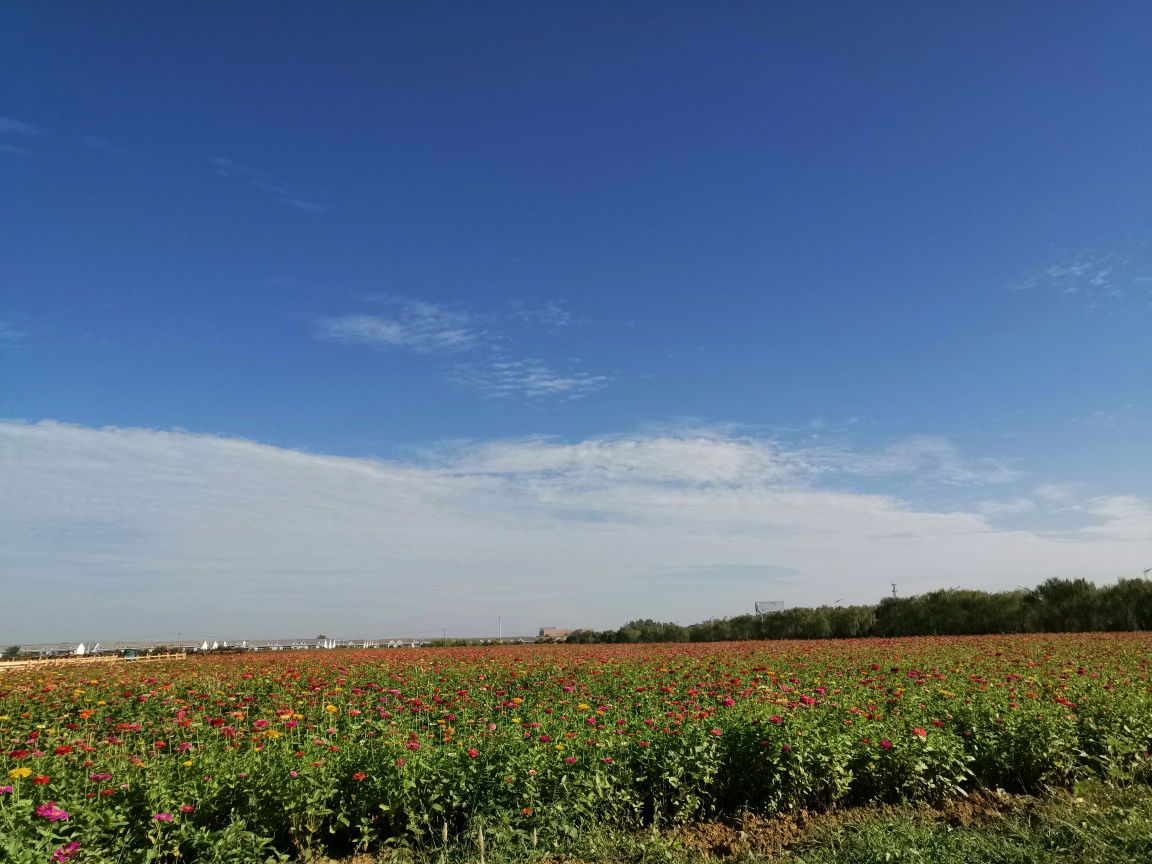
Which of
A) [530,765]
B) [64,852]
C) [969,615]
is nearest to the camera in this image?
[64,852]

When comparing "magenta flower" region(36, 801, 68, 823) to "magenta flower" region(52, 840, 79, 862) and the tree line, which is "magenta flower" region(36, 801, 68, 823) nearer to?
"magenta flower" region(52, 840, 79, 862)

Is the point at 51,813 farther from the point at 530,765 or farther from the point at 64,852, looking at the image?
the point at 530,765

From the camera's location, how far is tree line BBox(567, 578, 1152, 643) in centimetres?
3556

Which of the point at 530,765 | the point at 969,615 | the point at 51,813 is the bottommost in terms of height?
the point at 969,615

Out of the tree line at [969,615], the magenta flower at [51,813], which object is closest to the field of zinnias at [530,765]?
the magenta flower at [51,813]

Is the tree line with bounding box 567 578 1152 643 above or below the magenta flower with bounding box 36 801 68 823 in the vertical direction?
below

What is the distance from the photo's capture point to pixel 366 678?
13906 mm

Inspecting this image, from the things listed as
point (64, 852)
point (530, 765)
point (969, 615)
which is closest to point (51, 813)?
point (64, 852)

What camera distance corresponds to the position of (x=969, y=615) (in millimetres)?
39656

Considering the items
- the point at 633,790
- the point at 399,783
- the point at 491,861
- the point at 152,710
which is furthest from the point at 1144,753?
the point at 152,710

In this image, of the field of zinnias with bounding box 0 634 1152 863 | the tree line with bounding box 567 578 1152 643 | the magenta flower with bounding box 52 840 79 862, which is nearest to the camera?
the magenta flower with bounding box 52 840 79 862

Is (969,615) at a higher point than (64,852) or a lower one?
lower

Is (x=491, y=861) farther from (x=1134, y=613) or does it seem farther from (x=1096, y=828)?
(x=1134, y=613)

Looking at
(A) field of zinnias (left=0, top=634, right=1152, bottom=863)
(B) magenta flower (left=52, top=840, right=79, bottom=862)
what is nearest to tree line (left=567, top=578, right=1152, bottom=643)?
(A) field of zinnias (left=0, top=634, right=1152, bottom=863)
